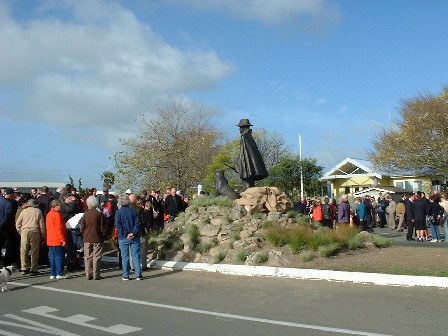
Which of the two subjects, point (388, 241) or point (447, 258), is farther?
point (388, 241)

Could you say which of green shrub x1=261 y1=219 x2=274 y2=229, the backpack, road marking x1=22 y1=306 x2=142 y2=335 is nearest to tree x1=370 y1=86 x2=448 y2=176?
the backpack

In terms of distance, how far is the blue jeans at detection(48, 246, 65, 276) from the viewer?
11508mm

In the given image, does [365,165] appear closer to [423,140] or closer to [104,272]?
[423,140]

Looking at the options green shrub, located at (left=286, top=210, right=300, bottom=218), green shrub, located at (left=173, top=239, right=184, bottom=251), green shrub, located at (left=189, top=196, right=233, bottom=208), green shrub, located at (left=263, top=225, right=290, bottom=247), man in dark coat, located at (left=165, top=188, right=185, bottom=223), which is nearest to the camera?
green shrub, located at (left=263, top=225, right=290, bottom=247)

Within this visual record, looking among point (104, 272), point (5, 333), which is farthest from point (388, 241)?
point (5, 333)

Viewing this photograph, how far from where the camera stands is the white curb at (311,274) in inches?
375

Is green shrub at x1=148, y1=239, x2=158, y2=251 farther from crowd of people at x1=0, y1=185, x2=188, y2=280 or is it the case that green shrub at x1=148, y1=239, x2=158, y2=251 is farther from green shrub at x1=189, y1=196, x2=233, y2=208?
green shrub at x1=189, y1=196, x2=233, y2=208

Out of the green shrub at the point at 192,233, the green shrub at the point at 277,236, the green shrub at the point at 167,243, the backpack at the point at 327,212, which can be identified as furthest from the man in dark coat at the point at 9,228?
the backpack at the point at 327,212

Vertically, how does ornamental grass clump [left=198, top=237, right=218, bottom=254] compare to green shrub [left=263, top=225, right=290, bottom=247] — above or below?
below

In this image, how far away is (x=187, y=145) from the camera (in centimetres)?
3528

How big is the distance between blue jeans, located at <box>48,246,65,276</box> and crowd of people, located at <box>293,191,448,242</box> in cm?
719

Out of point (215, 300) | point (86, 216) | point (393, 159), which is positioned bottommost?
point (215, 300)

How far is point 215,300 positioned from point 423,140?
29840 millimetres

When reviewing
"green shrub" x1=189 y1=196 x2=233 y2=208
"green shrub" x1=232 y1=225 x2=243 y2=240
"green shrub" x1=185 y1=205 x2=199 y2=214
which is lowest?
"green shrub" x1=232 y1=225 x2=243 y2=240
